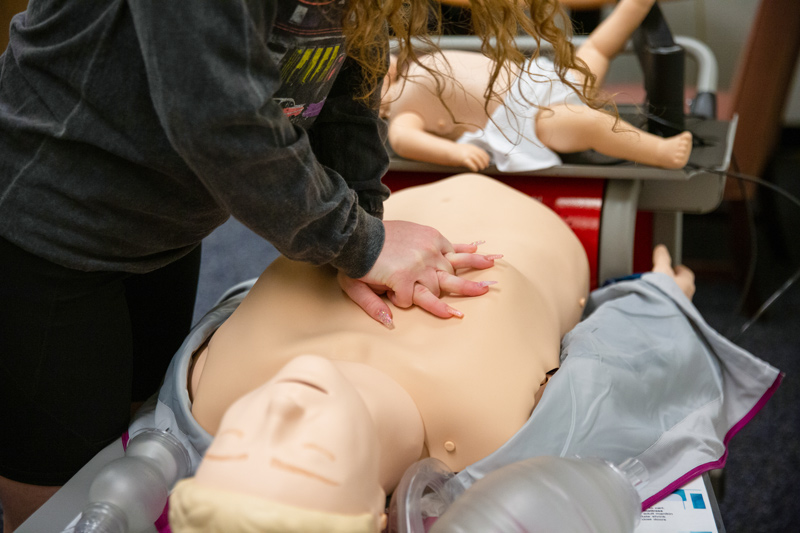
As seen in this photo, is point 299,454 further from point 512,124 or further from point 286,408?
point 512,124

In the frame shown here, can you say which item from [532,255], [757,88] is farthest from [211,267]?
[757,88]

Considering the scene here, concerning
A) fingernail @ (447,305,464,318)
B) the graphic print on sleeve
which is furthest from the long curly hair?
fingernail @ (447,305,464,318)

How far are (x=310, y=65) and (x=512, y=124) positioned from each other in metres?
0.75

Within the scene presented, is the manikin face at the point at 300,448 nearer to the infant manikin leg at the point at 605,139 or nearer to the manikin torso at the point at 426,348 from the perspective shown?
the manikin torso at the point at 426,348

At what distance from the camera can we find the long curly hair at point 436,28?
71cm

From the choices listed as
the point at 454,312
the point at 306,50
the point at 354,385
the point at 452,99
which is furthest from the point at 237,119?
the point at 452,99

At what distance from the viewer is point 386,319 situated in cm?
80

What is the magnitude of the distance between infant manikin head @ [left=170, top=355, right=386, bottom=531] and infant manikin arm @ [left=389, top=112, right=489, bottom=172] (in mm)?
845

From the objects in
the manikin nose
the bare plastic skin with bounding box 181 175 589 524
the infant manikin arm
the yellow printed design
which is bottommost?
the infant manikin arm

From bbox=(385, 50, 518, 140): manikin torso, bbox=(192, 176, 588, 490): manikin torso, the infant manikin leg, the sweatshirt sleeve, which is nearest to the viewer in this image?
the sweatshirt sleeve

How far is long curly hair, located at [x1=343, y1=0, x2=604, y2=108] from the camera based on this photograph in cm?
71

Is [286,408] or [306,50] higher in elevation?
[306,50]

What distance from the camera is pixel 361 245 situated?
72 centimetres

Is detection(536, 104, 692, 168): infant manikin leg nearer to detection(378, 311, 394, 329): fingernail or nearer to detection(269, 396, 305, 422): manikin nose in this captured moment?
detection(378, 311, 394, 329): fingernail
